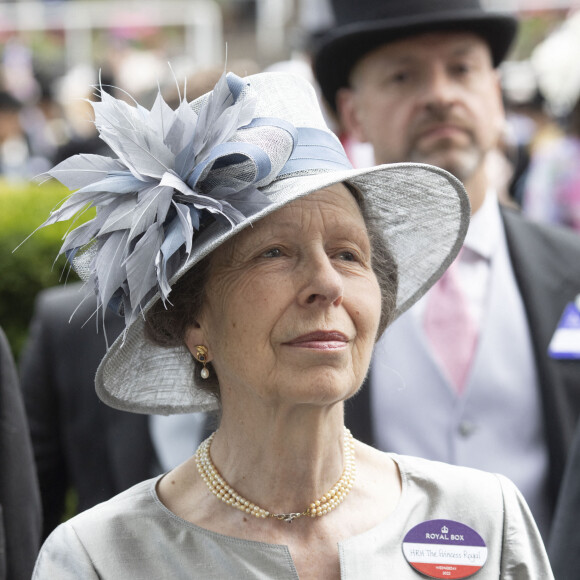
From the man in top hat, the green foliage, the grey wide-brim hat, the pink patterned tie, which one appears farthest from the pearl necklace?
the green foliage

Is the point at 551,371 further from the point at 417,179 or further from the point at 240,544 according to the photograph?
the point at 240,544

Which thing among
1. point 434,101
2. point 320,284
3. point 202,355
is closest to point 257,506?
point 202,355

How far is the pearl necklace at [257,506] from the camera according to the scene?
233cm

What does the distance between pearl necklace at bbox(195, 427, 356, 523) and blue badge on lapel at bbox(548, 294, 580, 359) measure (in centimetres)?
126

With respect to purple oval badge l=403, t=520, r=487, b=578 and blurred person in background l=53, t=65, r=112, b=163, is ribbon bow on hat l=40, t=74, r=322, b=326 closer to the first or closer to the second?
purple oval badge l=403, t=520, r=487, b=578

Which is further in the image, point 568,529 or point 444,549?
point 568,529

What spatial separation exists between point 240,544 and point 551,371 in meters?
1.57

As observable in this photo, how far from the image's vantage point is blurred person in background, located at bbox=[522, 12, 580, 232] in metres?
6.23

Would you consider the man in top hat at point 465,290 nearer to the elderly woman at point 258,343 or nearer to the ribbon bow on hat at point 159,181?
the elderly woman at point 258,343

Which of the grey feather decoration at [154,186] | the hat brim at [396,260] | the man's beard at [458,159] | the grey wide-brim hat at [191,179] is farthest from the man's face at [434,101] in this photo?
the grey feather decoration at [154,186]

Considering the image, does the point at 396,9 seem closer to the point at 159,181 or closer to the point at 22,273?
the point at 159,181

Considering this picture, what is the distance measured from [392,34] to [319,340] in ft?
6.50

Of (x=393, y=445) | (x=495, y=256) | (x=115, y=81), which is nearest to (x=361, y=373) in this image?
(x=393, y=445)

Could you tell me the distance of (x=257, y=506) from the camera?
233cm
